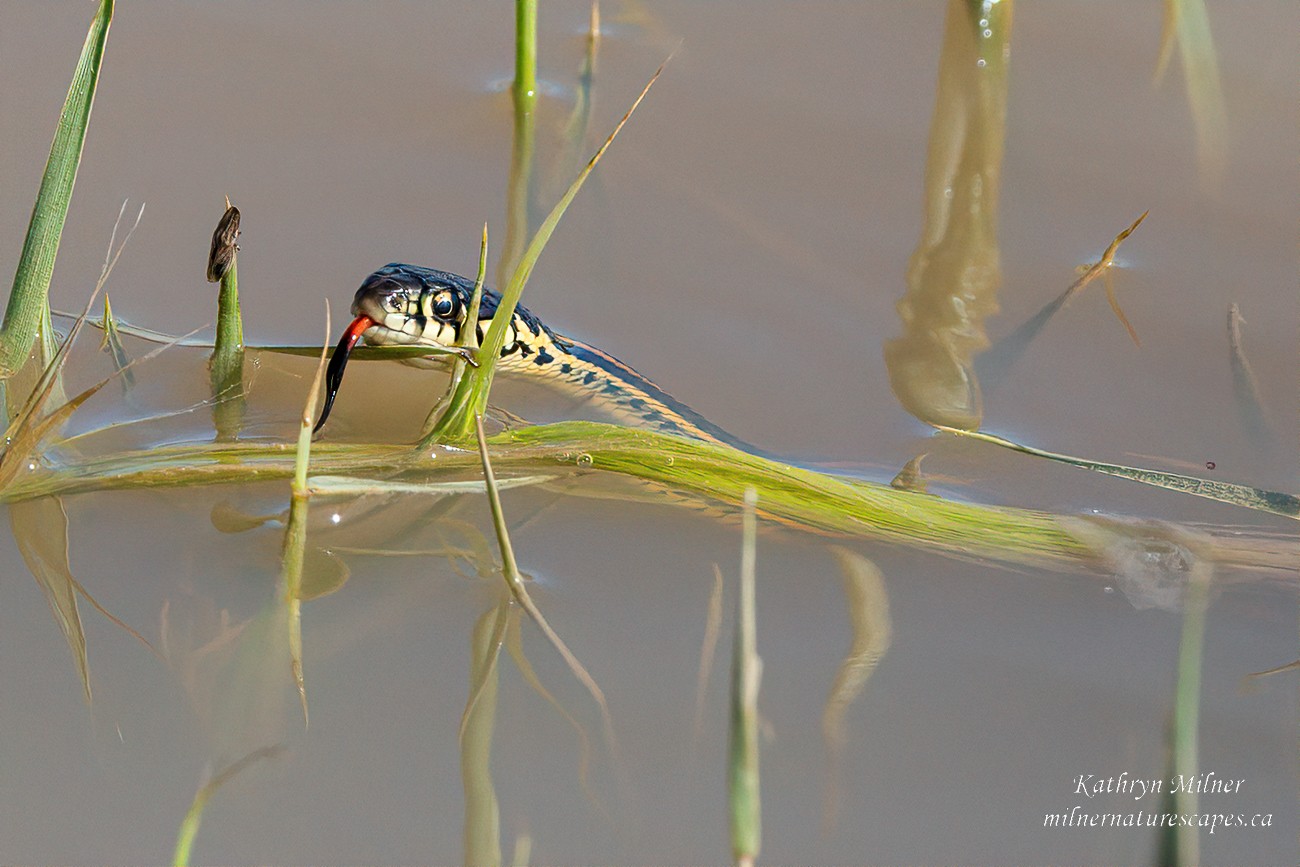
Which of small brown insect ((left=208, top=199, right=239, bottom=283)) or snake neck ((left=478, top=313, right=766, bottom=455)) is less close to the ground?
small brown insect ((left=208, top=199, right=239, bottom=283))

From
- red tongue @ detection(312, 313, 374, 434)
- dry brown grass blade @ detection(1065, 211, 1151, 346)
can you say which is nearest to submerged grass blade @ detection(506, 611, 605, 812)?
red tongue @ detection(312, 313, 374, 434)

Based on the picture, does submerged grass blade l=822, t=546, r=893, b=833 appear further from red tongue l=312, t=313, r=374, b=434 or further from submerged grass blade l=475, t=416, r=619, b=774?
red tongue l=312, t=313, r=374, b=434

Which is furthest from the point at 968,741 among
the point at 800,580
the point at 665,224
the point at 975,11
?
the point at 975,11

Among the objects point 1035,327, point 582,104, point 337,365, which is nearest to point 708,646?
point 337,365

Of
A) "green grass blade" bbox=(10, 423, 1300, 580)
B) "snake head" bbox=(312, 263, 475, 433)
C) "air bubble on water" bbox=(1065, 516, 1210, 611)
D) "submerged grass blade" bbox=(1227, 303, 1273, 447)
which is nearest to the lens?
"green grass blade" bbox=(10, 423, 1300, 580)

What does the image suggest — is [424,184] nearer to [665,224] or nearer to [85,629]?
[665,224]

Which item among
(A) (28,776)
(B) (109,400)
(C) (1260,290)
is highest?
(C) (1260,290)

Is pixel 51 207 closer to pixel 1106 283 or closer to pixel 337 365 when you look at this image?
pixel 337 365
